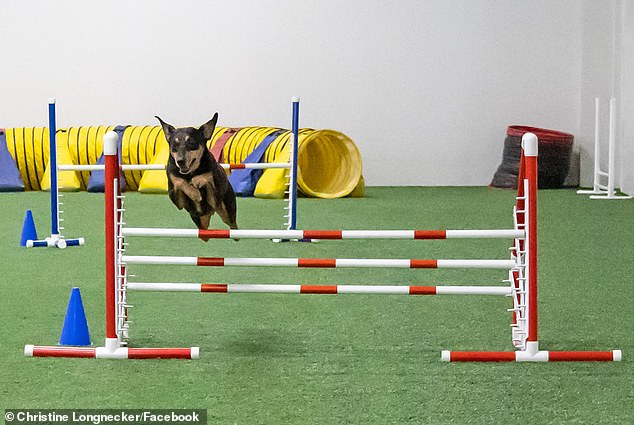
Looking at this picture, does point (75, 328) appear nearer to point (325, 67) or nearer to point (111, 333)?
point (111, 333)

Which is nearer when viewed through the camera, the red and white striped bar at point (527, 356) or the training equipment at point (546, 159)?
the red and white striped bar at point (527, 356)

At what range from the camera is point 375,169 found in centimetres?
1074

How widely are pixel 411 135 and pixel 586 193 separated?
1.99m

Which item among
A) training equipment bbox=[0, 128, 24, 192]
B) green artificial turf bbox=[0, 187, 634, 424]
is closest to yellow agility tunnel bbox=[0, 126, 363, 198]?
training equipment bbox=[0, 128, 24, 192]

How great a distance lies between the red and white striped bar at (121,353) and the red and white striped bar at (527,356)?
80 centimetres

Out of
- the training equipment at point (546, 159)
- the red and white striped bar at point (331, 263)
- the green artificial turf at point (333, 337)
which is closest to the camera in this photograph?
the green artificial turf at point (333, 337)

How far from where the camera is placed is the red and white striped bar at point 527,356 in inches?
127

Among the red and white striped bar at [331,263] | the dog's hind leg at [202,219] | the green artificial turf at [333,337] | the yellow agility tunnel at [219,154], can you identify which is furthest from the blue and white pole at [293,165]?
the yellow agility tunnel at [219,154]

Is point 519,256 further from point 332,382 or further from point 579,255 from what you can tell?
point 579,255

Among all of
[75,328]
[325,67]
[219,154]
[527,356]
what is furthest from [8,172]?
[527,356]

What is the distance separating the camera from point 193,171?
3.31m

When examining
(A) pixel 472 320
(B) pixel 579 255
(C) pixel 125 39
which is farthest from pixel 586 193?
(A) pixel 472 320

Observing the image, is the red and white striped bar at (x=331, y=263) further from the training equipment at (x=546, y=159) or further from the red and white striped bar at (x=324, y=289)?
the training equipment at (x=546, y=159)

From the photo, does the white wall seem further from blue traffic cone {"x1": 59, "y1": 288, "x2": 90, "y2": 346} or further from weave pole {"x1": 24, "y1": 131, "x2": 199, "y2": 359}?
weave pole {"x1": 24, "y1": 131, "x2": 199, "y2": 359}
